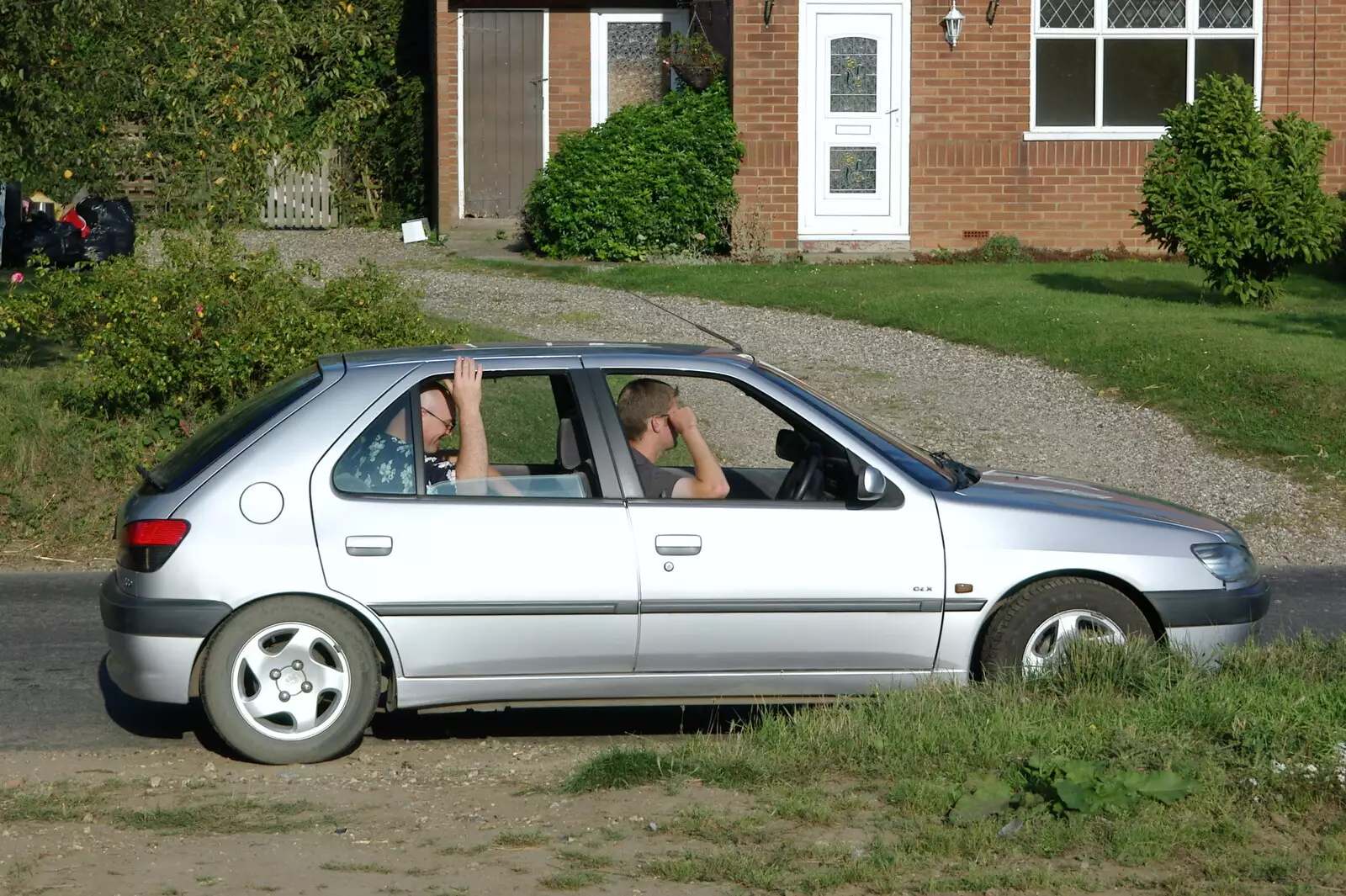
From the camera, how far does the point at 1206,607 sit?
20.1ft

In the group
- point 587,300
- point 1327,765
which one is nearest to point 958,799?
point 1327,765

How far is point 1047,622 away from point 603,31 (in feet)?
57.6

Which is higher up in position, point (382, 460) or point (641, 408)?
point (641, 408)

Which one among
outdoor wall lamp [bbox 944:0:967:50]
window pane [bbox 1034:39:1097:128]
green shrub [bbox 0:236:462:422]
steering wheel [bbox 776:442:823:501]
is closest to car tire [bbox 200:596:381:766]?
steering wheel [bbox 776:442:823:501]

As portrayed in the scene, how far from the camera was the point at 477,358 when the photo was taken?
6.16 m

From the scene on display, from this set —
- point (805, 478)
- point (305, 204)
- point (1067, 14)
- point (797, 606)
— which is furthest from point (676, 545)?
point (305, 204)

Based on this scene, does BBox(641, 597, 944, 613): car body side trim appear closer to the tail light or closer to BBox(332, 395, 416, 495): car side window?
BBox(332, 395, 416, 495): car side window

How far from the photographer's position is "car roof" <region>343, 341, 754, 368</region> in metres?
6.17

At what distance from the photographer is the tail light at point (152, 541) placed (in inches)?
226

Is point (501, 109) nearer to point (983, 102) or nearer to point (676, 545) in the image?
point (983, 102)

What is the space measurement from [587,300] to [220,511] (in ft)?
36.1

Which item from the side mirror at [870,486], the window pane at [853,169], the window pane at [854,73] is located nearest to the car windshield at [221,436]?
the side mirror at [870,486]

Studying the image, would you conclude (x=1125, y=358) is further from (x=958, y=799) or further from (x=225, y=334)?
(x=958, y=799)

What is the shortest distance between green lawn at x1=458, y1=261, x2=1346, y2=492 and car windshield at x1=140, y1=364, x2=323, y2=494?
742cm
